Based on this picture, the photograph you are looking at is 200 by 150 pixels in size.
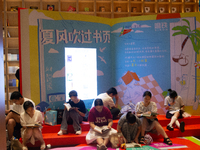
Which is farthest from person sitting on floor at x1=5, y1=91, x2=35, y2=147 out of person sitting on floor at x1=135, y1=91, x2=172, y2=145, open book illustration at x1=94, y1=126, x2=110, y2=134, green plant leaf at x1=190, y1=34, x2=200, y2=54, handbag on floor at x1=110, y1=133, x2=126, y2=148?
green plant leaf at x1=190, y1=34, x2=200, y2=54

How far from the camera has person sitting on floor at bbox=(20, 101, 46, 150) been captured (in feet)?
Result: 12.5

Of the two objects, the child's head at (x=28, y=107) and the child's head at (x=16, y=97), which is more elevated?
the child's head at (x=16, y=97)

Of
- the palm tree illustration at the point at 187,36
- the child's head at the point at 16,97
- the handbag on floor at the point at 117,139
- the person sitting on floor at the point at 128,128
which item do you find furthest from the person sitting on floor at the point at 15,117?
the palm tree illustration at the point at 187,36

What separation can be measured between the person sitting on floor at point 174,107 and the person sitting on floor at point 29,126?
2.81 meters

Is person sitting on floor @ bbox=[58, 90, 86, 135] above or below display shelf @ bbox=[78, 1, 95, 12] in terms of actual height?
below

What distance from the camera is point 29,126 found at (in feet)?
12.5

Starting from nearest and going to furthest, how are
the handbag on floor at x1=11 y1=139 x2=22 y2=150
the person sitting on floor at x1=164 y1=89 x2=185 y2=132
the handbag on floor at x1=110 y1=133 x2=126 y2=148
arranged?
1. the handbag on floor at x1=11 y1=139 x2=22 y2=150
2. the handbag on floor at x1=110 y1=133 x2=126 y2=148
3. the person sitting on floor at x1=164 y1=89 x2=185 y2=132

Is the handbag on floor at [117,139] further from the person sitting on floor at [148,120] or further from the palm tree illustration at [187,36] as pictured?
the palm tree illustration at [187,36]

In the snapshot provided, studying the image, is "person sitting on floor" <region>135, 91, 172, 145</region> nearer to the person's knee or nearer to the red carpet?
the red carpet

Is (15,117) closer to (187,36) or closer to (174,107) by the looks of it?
(174,107)

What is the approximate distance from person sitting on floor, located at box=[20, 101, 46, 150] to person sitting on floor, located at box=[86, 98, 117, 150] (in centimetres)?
98

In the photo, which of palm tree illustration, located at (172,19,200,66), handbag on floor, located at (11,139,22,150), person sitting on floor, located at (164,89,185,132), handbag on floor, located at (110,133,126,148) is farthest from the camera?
palm tree illustration, located at (172,19,200,66)

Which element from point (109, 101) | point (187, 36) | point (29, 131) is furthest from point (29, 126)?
point (187, 36)

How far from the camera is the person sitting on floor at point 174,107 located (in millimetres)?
4620
